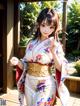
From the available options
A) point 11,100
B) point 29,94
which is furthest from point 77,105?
point 29,94

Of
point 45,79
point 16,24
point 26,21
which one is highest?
point 26,21

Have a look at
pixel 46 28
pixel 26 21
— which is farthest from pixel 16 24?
pixel 26 21

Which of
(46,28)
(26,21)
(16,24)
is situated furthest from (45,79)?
(26,21)

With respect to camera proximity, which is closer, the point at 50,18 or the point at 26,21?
the point at 50,18

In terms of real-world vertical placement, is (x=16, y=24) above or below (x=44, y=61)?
above

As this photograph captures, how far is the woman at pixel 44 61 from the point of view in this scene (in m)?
2.64

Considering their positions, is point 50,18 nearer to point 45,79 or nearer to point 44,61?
point 44,61

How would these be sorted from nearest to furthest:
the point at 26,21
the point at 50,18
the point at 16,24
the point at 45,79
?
the point at 50,18 → the point at 45,79 → the point at 16,24 → the point at 26,21

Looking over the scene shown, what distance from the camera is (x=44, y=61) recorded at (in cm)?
269

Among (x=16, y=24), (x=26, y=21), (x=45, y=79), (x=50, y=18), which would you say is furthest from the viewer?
(x=26, y=21)

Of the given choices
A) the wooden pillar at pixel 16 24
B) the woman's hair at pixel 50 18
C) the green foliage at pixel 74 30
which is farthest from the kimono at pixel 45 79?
the green foliage at pixel 74 30

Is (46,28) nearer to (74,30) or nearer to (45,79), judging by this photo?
→ (45,79)

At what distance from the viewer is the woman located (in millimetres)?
2641

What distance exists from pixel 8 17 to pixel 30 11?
24.0ft
